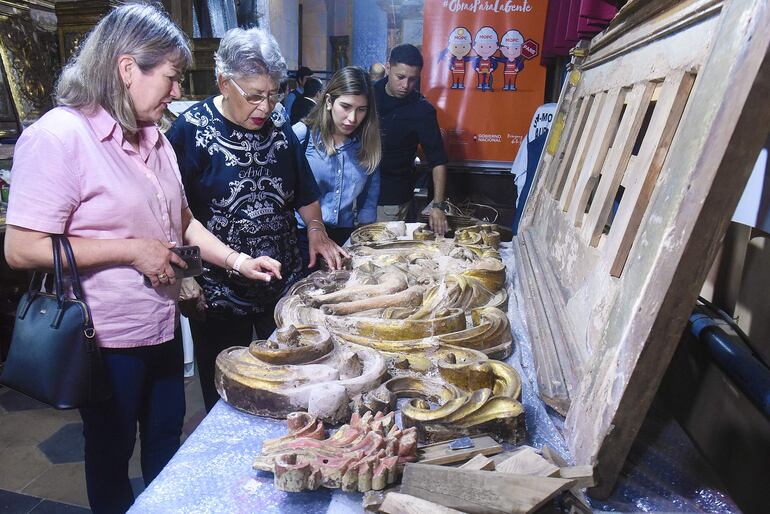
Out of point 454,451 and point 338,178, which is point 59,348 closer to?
point 454,451

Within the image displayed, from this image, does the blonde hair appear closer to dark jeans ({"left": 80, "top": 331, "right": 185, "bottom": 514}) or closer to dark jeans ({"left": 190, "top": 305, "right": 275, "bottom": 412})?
dark jeans ({"left": 190, "top": 305, "right": 275, "bottom": 412})

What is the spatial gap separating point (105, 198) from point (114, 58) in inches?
14.9

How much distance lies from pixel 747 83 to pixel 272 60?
1.55 m

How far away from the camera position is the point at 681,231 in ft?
2.88

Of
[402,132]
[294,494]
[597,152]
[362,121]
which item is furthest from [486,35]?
[294,494]

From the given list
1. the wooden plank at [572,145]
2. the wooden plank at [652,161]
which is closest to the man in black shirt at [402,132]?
the wooden plank at [572,145]

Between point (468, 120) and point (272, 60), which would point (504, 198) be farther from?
point (272, 60)

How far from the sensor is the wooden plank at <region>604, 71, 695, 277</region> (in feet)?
3.97

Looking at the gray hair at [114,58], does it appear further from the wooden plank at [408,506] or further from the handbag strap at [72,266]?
the wooden plank at [408,506]

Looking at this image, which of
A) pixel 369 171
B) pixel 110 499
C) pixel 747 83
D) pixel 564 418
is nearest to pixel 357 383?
pixel 564 418

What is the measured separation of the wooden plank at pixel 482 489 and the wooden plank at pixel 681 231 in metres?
0.16

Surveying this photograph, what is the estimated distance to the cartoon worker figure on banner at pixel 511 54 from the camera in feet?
16.1

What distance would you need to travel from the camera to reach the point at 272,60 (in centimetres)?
194

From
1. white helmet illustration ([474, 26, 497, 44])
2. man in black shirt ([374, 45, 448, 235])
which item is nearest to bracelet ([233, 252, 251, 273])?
man in black shirt ([374, 45, 448, 235])
